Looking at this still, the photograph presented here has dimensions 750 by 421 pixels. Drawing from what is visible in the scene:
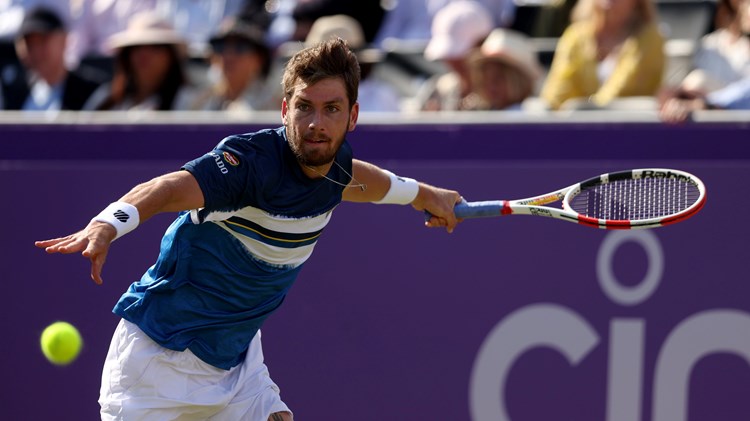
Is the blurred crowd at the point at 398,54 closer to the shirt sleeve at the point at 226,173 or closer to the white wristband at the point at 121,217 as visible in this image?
the shirt sleeve at the point at 226,173

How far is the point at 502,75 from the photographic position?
664 centimetres

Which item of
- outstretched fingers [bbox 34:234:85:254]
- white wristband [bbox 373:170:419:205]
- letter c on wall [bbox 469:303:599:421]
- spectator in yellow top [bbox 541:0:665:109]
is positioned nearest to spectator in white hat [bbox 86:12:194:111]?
spectator in yellow top [bbox 541:0:665:109]

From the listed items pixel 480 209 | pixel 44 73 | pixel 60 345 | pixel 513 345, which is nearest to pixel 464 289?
pixel 513 345

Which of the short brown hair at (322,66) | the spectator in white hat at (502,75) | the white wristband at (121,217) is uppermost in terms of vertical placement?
the spectator in white hat at (502,75)

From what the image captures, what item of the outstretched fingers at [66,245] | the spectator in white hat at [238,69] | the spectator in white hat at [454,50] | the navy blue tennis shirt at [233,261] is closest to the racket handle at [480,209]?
the navy blue tennis shirt at [233,261]

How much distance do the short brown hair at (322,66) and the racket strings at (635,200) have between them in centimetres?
122

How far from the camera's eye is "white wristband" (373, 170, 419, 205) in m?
4.68

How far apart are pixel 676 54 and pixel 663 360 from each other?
2006mm

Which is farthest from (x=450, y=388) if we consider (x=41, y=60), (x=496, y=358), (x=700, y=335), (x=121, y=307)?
(x=41, y=60)

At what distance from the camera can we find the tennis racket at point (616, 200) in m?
4.65

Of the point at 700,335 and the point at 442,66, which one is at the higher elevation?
the point at 442,66

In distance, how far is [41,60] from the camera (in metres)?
8.06

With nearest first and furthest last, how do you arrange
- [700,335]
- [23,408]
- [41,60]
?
[700,335]
[23,408]
[41,60]

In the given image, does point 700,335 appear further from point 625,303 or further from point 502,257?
point 502,257
